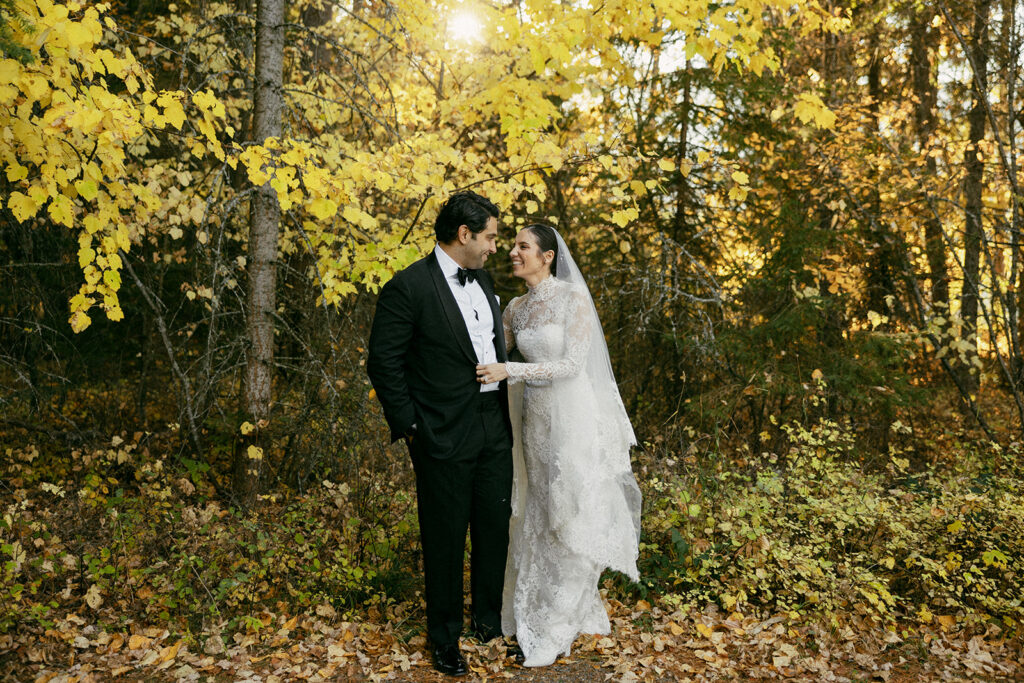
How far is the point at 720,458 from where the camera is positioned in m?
6.13

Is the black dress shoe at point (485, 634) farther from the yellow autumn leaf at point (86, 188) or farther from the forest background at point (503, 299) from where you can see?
the yellow autumn leaf at point (86, 188)

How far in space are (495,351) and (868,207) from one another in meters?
5.44

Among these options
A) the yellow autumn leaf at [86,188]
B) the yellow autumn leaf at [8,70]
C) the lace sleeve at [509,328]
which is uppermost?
the yellow autumn leaf at [8,70]

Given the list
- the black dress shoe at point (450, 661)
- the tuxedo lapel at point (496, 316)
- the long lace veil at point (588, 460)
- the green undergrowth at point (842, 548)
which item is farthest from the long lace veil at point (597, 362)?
the black dress shoe at point (450, 661)

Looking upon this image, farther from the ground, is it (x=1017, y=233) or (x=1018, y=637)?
(x=1017, y=233)

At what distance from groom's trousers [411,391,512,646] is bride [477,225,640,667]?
229mm

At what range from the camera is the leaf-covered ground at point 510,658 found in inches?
143

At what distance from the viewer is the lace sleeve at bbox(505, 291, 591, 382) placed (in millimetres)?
3753

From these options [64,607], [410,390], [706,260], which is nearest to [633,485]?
[410,390]

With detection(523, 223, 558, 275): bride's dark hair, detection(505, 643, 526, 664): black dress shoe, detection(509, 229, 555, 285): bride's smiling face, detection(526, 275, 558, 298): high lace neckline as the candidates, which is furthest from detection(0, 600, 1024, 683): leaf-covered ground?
detection(523, 223, 558, 275): bride's dark hair

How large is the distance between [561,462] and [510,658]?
1004mm

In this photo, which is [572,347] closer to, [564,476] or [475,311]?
Result: [475,311]

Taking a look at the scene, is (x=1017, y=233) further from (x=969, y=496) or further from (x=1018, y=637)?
(x=1018, y=637)

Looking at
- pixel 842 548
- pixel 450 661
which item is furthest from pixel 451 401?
pixel 842 548
